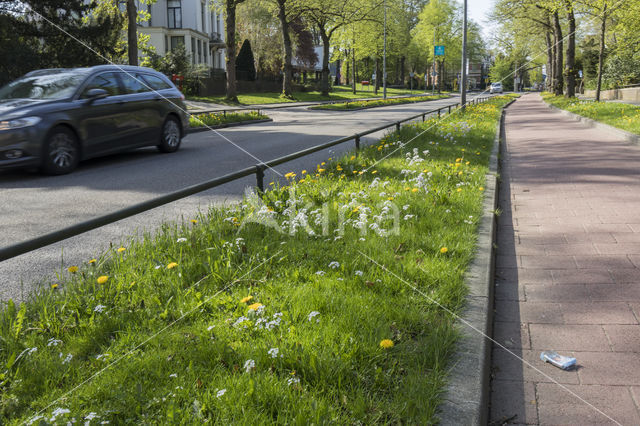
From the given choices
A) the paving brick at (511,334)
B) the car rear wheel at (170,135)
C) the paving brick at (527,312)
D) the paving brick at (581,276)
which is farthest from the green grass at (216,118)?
the paving brick at (511,334)

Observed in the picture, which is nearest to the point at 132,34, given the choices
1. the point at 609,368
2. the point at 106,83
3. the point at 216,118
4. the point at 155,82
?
the point at 216,118

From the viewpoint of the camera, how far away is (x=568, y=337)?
11.2ft

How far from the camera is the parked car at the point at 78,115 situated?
8508 mm

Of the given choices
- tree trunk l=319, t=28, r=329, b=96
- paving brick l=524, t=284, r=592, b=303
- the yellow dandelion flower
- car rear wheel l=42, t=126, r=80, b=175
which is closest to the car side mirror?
car rear wheel l=42, t=126, r=80, b=175

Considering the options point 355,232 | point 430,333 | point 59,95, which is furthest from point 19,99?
point 430,333

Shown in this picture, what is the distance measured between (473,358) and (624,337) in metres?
1.14

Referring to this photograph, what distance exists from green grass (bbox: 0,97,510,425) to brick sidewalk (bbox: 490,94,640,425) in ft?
1.35

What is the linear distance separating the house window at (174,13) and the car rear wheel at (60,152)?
4963 cm

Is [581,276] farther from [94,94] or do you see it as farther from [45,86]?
[45,86]

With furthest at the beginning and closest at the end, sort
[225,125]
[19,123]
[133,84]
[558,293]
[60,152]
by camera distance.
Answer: [225,125]
[133,84]
[60,152]
[19,123]
[558,293]

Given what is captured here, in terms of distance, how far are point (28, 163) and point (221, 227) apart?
5.06m

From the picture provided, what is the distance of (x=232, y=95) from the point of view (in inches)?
1400

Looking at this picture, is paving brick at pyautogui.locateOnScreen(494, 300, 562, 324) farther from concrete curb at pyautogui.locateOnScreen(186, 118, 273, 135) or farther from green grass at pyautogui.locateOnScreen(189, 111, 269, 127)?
green grass at pyautogui.locateOnScreen(189, 111, 269, 127)

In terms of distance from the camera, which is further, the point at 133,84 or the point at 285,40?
the point at 285,40
